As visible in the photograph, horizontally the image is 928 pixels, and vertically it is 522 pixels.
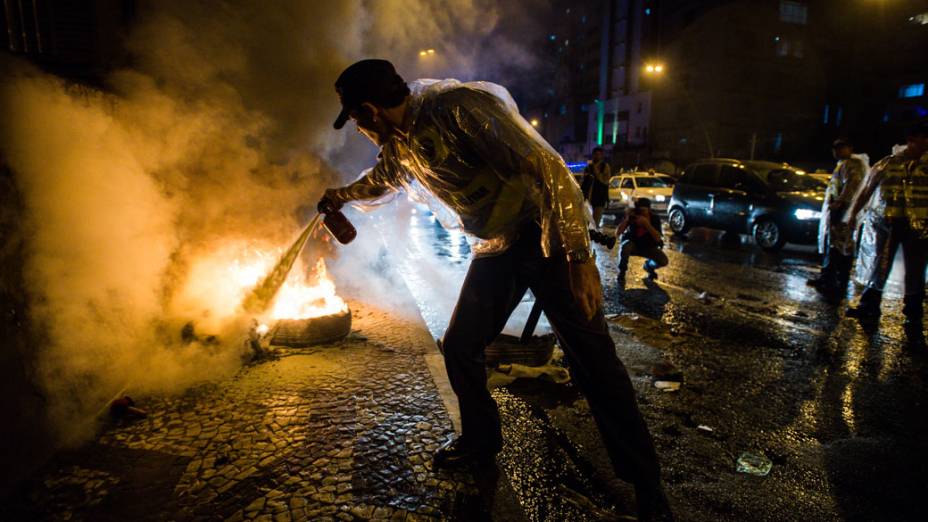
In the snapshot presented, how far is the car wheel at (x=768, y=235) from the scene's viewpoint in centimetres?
935

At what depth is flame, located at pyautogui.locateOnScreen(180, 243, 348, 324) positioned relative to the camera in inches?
160

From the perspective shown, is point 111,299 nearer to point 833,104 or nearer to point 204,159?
point 204,159

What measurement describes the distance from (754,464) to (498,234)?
71.0 inches

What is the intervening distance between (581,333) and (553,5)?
67.0m

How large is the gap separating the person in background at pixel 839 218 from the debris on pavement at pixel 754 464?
4837 mm

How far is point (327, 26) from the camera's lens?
5.69 m

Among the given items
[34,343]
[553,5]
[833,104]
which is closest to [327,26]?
[34,343]

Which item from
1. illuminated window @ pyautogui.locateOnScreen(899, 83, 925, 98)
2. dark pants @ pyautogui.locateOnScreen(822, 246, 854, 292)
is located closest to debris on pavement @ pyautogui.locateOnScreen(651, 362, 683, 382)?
dark pants @ pyautogui.locateOnScreen(822, 246, 854, 292)

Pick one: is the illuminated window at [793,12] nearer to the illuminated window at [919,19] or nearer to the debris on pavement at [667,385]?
the illuminated window at [919,19]

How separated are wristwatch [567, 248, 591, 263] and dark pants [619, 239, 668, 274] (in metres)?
5.21

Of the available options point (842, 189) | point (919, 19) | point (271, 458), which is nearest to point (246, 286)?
point (271, 458)

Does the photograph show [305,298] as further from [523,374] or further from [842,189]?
[842,189]

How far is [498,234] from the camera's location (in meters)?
2.17

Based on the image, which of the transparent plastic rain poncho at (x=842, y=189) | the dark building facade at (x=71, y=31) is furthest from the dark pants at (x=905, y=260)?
the dark building facade at (x=71, y=31)
